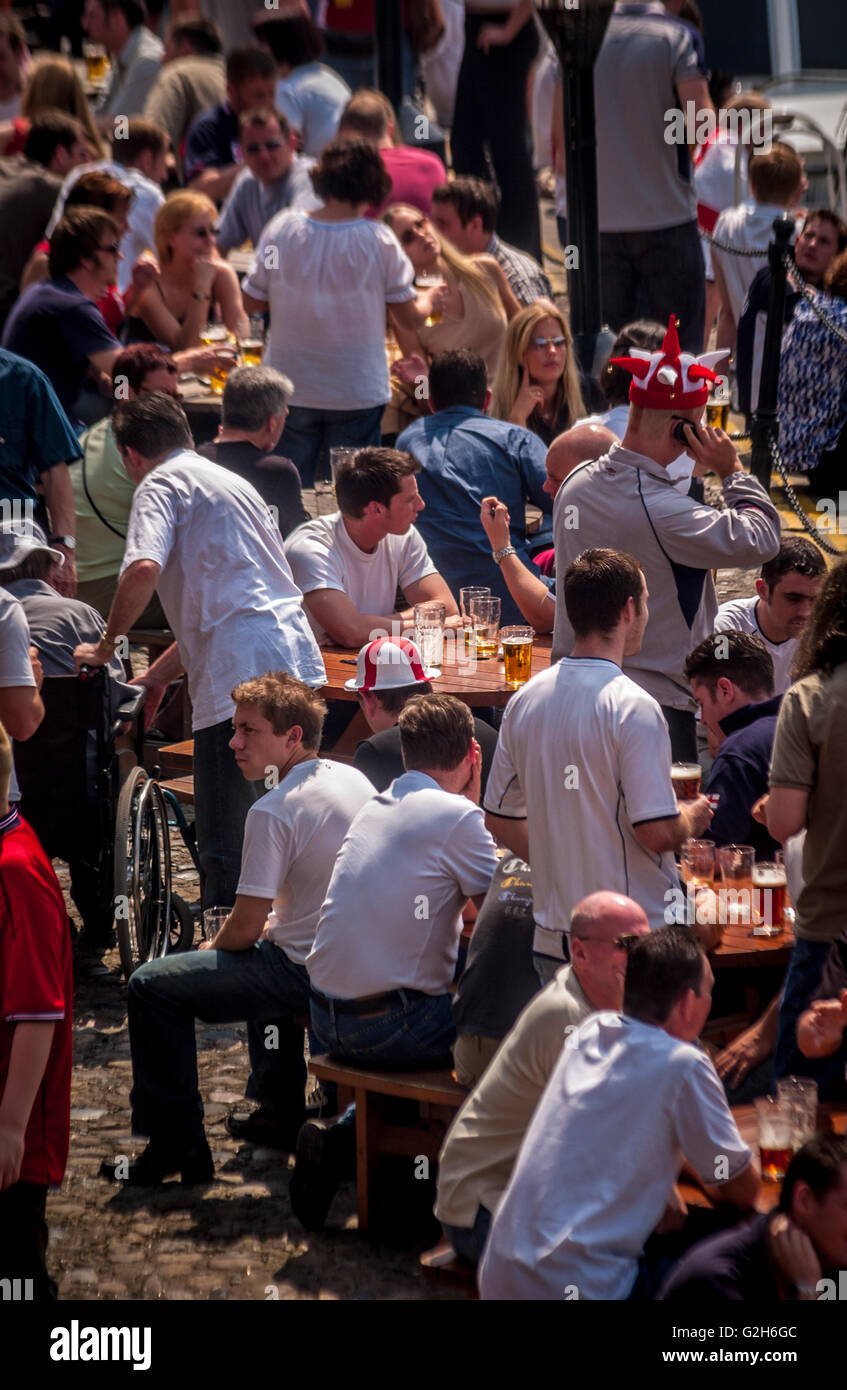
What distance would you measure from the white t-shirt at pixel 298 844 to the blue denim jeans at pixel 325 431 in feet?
11.2

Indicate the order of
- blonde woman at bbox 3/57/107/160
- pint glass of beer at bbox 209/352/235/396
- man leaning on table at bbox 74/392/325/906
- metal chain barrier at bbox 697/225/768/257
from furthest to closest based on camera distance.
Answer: blonde woman at bbox 3/57/107/160
metal chain barrier at bbox 697/225/768/257
pint glass of beer at bbox 209/352/235/396
man leaning on table at bbox 74/392/325/906

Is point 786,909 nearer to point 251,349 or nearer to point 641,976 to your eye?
point 641,976

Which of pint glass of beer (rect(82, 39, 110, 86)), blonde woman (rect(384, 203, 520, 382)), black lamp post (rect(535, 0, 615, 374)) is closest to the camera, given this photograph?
black lamp post (rect(535, 0, 615, 374))

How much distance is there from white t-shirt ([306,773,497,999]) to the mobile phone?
3.92 ft

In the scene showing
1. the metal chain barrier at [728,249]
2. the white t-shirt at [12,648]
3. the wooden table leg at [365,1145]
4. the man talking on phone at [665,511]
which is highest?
the metal chain barrier at [728,249]

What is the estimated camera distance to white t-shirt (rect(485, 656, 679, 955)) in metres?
4.17

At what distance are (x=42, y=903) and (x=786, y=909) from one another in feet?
6.45

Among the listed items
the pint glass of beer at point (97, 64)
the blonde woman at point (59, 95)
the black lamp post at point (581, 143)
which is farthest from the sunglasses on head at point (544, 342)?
the pint glass of beer at point (97, 64)

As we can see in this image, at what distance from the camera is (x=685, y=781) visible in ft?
16.3

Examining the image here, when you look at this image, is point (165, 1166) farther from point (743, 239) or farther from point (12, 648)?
point (743, 239)

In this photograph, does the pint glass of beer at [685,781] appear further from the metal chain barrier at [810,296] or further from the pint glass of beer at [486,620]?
the metal chain barrier at [810,296]

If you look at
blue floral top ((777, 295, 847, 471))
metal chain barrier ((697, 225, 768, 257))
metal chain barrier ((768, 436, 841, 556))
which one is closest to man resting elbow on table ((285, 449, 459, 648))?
metal chain barrier ((768, 436, 841, 556))

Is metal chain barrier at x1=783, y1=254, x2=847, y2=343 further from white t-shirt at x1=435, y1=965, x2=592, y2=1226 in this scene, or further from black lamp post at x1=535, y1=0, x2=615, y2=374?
white t-shirt at x1=435, y1=965, x2=592, y2=1226

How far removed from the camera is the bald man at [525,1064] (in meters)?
3.79
